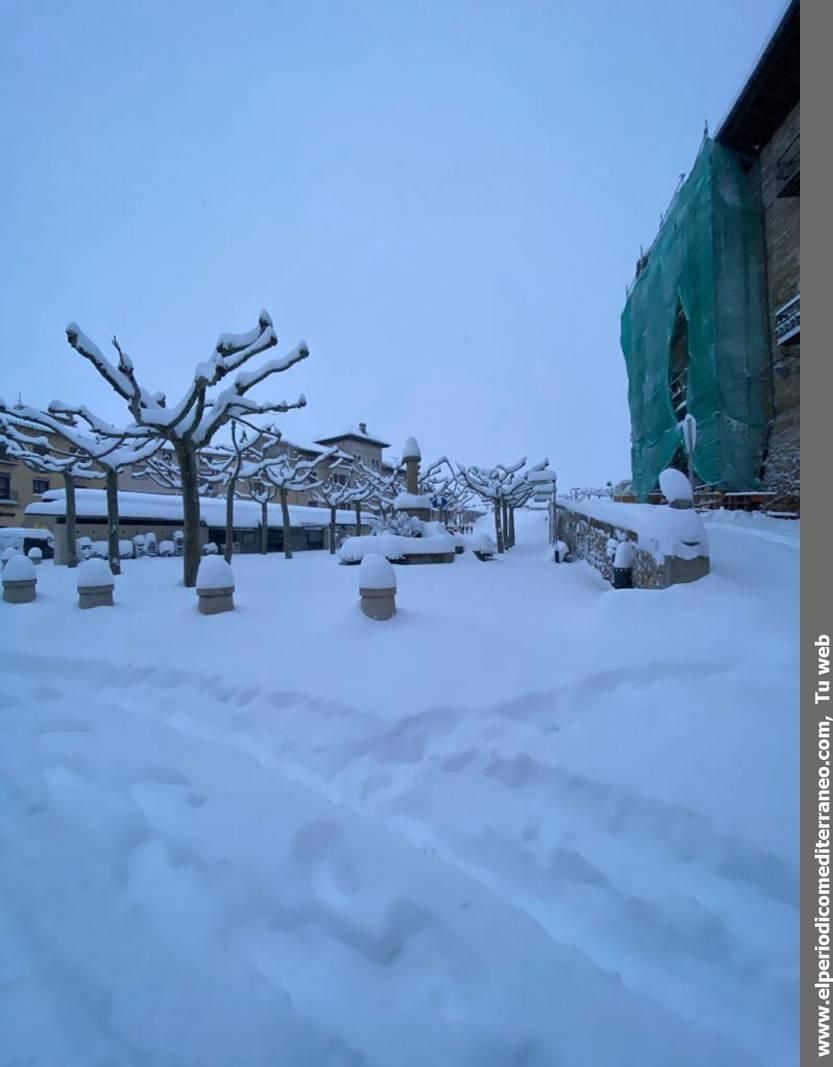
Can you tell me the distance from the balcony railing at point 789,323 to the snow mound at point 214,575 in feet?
47.2

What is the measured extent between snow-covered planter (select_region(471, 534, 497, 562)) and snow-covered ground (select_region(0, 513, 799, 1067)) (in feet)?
35.9

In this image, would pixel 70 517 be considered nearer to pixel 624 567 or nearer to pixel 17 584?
pixel 17 584

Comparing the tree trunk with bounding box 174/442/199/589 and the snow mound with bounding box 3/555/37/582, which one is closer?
the snow mound with bounding box 3/555/37/582

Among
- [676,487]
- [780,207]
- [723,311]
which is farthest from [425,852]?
[780,207]

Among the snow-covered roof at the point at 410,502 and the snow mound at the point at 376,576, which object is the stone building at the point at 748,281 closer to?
the snow-covered roof at the point at 410,502

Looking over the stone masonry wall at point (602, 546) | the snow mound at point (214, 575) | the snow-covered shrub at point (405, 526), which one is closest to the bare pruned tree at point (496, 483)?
the stone masonry wall at point (602, 546)

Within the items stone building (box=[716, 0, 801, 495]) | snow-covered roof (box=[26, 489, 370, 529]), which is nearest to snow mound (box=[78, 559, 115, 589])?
snow-covered roof (box=[26, 489, 370, 529])

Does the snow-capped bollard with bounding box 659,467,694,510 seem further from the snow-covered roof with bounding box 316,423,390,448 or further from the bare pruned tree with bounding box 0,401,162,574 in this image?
the snow-covered roof with bounding box 316,423,390,448

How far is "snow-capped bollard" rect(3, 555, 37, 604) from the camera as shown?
8.25 meters

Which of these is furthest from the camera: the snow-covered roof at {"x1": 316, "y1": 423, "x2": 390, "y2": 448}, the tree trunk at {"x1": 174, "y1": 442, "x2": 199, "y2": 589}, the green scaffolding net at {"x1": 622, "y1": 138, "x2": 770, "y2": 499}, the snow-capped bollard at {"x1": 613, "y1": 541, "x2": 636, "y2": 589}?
the snow-covered roof at {"x1": 316, "y1": 423, "x2": 390, "y2": 448}

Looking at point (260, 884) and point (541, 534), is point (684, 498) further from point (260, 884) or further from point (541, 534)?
point (541, 534)

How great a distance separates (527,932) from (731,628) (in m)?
3.32

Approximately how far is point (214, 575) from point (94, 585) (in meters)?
2.62

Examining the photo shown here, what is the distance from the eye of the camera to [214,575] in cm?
667
